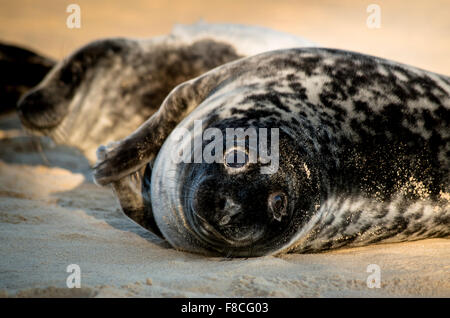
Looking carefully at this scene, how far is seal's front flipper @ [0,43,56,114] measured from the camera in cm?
535

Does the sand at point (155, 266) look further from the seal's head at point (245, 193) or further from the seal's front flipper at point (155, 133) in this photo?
the seal's front flipper at point (155, 133)

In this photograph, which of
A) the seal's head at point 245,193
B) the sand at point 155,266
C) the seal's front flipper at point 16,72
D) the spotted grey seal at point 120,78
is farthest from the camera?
the seal's front flipper at point 16,72

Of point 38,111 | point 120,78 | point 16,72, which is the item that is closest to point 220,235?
point 120,78

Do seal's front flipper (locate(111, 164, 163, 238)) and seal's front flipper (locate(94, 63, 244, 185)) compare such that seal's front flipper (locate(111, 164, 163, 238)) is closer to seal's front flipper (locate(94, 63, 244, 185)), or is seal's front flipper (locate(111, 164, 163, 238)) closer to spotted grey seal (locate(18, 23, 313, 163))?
seal's front flipper (locate(94, 63, 244, 185))

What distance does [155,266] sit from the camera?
82.3 inches

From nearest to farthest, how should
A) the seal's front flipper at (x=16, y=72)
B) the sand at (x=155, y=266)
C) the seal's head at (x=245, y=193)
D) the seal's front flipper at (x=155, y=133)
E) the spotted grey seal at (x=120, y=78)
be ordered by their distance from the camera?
the sand at (x=155, y=266)
the seal's head at (x=245, y=193)
the seal's front flipper at (x=155, y=133)
the spotted grey seal at (x=120, y=78)
the seal's front flipper at (x=16, y=72)

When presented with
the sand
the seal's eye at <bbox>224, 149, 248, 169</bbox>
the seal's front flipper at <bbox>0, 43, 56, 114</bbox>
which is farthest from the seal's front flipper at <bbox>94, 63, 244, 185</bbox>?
the seal's front flipper at <bbox>0, 43, 56, 114</bbox>

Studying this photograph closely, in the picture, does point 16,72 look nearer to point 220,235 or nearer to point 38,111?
point 38,111

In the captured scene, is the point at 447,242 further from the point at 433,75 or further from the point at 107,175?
the point at 107,175

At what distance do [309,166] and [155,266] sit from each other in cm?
76

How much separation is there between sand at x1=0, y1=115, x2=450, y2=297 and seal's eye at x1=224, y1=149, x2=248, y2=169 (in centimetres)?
41

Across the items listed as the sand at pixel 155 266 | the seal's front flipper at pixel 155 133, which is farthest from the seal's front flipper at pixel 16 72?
the seal's front flipper at pixel 155 133

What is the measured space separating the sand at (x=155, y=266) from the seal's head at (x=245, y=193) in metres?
0.12

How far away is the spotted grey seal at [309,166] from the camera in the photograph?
1944mm
